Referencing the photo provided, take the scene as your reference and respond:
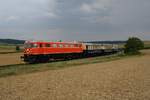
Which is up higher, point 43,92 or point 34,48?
point 34,48

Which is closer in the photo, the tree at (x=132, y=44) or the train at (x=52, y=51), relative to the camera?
the train at (x=52, y=51)

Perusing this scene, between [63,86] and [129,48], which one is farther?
[129,48]

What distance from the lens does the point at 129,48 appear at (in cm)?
7444

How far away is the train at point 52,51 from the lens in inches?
1435

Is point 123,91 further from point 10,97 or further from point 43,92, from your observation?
point 10,97

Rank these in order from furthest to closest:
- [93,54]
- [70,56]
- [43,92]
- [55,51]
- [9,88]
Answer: [93,54] < [70,56] < [55,51] < [9,88] < [43,92]

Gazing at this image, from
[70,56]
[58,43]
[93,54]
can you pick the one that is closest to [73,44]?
[70,56]

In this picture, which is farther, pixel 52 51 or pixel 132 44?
pixel 132 44

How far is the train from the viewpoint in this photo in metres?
36.4

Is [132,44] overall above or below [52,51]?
above

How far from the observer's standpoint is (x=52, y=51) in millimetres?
40031

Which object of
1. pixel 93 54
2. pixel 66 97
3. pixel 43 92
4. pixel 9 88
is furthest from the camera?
pixel 93 54

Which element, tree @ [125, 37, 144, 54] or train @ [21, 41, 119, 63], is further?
tree @ [125, 37, 144, 54]

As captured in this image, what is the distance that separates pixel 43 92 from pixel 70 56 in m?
32.2
